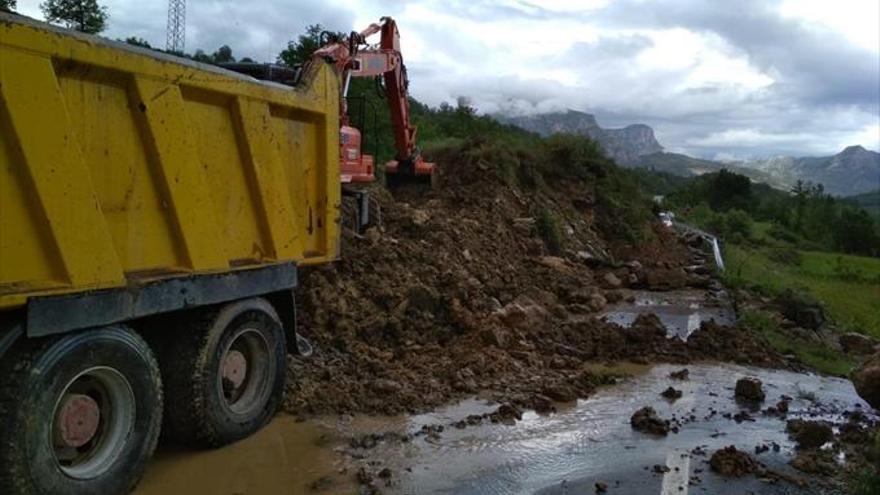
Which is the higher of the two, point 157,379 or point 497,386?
point 157,379

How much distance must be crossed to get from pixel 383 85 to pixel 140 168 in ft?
23.0

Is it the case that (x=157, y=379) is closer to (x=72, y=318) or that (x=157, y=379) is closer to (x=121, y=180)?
(x=72, y=318)

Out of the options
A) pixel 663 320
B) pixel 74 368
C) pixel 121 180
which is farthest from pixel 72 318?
pixel 663 320

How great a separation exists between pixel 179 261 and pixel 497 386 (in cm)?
367

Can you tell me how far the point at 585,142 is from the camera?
21.9m

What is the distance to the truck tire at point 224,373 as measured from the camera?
543 cm

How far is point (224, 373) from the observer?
588 cm

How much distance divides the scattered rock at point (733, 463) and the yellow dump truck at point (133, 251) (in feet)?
10.9

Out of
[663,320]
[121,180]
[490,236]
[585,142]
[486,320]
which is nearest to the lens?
[121,180]

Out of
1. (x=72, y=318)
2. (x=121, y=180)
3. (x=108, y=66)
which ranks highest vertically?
(x=108, y=66)

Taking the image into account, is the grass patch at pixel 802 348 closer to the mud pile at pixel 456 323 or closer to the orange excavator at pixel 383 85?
the mud pile at pixel 456 323

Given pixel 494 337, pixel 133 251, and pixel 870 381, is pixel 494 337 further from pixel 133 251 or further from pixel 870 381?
pixel 133 251

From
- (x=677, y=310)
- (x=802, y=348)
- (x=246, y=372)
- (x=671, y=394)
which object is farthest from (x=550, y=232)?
(x=246, y=372)

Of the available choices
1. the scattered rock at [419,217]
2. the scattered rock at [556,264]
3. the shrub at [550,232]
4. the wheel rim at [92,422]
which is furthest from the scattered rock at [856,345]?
the wheel rim at [92,422]
